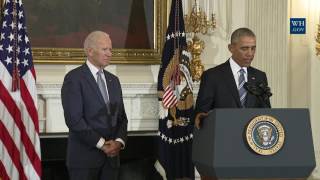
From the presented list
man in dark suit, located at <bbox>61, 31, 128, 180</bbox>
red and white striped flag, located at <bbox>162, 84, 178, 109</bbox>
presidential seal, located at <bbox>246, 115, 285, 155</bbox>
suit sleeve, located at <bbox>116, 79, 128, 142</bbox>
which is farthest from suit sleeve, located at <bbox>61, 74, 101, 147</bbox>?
red and white striped flag, located at <bbox>162, 84, 178, 109</bbox>

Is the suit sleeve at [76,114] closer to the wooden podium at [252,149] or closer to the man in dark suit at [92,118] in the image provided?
the man in dark suit at [92,118]

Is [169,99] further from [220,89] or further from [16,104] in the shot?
[220,89]

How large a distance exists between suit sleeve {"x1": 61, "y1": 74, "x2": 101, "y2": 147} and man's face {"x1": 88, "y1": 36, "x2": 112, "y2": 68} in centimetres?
22

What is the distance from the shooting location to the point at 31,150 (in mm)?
5094

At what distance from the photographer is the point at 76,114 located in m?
4.04

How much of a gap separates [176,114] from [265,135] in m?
2.75

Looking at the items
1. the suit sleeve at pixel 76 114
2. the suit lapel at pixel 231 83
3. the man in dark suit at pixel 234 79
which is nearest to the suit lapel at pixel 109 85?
the suit sleeve at pixel 76 114

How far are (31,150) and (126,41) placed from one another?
1.94 m

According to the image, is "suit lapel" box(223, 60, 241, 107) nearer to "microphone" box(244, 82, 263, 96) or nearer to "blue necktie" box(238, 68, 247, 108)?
"blue necktie" box(238, 68, 247, 108)

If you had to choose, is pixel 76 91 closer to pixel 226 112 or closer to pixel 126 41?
pixel 226 112

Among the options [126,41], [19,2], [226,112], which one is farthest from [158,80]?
[226,112]

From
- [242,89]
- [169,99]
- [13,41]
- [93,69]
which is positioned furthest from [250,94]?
[13,41]

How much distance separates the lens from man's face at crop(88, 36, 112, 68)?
4153 mm

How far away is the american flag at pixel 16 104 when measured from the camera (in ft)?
16.4
